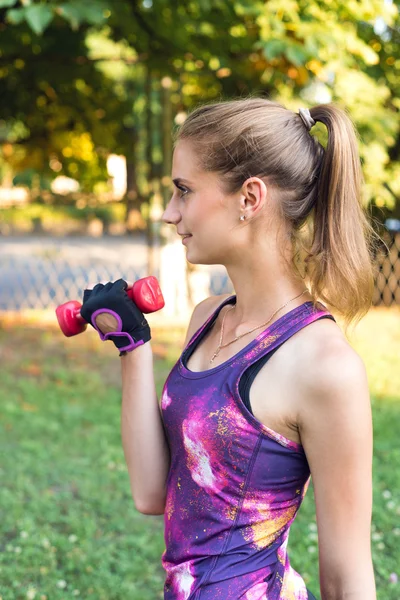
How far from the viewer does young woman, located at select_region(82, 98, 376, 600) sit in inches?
58.7

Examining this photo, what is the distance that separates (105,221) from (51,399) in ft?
61.4

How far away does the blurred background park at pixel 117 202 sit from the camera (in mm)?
3529

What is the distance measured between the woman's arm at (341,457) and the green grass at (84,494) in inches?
70.3

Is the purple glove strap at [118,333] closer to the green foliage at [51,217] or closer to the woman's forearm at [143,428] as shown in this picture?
the woman's forearm at [143,428]

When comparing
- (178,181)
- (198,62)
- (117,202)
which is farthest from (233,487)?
(117,202)

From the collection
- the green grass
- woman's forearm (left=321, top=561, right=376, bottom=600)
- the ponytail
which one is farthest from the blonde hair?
the green grass

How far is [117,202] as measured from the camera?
9555mm

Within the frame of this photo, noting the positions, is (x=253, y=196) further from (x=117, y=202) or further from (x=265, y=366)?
(x=117, y=202)

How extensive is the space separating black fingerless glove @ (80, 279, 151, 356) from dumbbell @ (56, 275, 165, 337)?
2 centimetres

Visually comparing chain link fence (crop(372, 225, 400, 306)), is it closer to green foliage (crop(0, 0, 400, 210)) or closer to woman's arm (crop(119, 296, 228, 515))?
green foliage (crop(0, 0, 400, 210))

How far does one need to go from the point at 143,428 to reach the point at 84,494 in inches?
98.3

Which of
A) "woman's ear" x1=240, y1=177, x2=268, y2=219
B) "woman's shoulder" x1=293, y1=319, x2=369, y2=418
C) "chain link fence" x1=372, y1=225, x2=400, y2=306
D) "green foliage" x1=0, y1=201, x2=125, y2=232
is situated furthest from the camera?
"green foliage" x1=0, y1=201, x2=125, y2=232

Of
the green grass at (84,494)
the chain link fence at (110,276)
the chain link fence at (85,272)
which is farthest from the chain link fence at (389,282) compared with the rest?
the green grass at (84,494)

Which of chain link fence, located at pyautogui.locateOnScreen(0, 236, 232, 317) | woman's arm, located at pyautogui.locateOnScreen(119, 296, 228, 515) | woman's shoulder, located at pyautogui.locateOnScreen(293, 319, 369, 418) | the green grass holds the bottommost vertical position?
chain link fence, located at pyautogui.locateOnScreen(0, 236, 232, 317)
